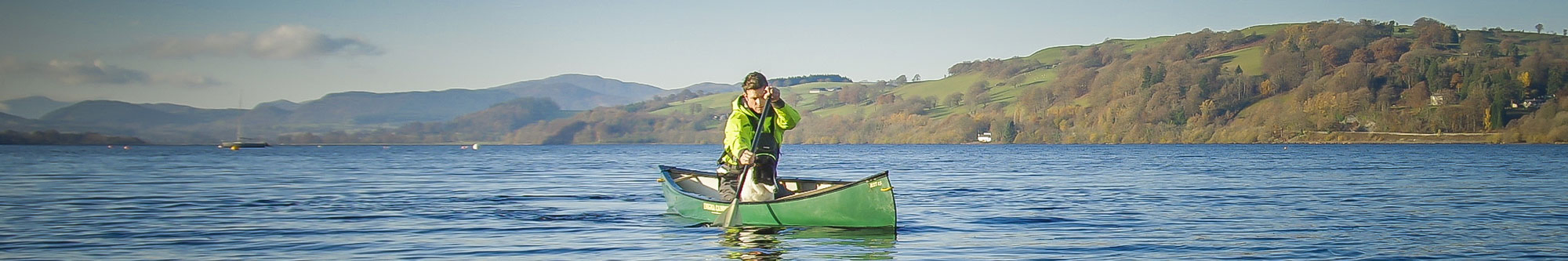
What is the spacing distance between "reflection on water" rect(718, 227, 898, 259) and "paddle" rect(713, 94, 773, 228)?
16cm

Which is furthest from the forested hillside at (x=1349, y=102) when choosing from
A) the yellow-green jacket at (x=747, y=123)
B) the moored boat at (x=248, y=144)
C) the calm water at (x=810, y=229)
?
the yellow-green jacket at (x=747, y=123)

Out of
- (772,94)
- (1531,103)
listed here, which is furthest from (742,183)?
(1531,103)

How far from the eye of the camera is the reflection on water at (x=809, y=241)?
1511 cm

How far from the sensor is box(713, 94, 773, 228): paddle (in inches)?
638

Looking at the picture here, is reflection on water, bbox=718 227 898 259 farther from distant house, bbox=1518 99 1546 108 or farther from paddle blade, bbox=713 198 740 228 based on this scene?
distant house, bbox=1518 99 1546 108

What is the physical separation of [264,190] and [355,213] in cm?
1155

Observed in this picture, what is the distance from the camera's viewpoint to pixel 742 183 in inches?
684

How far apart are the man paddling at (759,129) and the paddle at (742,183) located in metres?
0.01

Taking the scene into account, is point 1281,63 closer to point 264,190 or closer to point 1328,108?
point 1328,108

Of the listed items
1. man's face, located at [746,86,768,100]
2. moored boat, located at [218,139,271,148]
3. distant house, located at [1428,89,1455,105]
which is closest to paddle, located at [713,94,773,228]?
man's face, located at [746,86,768,100]

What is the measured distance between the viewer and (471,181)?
132 feet

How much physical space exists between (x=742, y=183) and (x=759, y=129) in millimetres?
1302

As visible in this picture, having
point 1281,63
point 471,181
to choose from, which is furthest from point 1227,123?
point 471,181

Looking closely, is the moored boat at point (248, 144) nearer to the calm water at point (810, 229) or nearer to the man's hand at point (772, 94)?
the calm water at point (810, 229)
